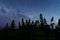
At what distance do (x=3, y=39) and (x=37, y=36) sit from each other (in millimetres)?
2128

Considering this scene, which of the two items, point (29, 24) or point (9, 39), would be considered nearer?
point (9, 39)

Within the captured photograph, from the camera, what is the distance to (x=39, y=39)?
9.16 m

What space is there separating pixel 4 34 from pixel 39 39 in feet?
7.18

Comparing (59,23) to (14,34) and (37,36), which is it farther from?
(14,34)

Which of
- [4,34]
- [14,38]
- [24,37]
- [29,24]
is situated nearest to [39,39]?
[24,37]

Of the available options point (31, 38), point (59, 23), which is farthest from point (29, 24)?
point (31, 38)

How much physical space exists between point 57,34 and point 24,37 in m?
2.04

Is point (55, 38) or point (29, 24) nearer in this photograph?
point (55, 38)

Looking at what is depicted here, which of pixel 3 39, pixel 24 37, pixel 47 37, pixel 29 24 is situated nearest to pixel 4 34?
pixel 3 39

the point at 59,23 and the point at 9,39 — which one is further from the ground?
the point at 59,23

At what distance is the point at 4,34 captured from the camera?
916cm

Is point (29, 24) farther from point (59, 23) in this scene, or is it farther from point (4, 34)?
point (4, 34)

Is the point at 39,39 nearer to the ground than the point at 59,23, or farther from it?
nearer to the ground

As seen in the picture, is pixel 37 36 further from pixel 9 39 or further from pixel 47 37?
pixel 9 39
